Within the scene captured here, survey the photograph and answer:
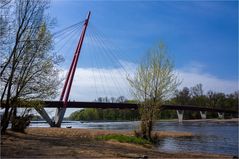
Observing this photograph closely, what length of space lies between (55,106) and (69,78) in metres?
6.13

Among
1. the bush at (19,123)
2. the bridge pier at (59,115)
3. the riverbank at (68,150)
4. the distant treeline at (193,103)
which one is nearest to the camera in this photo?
the riverbank at (68,150)

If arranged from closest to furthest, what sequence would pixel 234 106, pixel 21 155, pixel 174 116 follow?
pixel 21 155
pixel 234 106
pixel 174 116

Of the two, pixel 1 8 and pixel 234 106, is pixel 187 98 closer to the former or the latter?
pixel 234 106

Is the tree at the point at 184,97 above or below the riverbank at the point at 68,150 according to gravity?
above

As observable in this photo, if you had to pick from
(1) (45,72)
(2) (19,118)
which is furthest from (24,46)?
(2) (19,118)

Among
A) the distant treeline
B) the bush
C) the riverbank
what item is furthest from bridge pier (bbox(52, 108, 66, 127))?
the distant treeline

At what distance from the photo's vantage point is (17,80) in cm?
2036

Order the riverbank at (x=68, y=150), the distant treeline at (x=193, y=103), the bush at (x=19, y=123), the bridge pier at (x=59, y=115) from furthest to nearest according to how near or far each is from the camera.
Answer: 1. the distant treeline at (x=193, y=103)
2. the bridge pier at (x=59, y=115)
3. the bush at (x=19, y=123)
4. the riverbank at (x=68, y=150)

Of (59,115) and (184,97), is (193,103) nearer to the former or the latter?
(184,97)

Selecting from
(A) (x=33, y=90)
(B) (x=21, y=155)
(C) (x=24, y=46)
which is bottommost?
(B) (x=21, y=155)

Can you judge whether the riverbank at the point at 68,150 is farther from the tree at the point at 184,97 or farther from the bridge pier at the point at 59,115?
the tree at the point at 184,97

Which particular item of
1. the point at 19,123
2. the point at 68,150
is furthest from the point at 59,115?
the point at 68,150

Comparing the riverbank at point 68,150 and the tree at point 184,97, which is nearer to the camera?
the riverbank at point 68,150

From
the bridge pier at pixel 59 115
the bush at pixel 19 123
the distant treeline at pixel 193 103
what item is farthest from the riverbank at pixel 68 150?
the distant treeline at pixel 193 103
